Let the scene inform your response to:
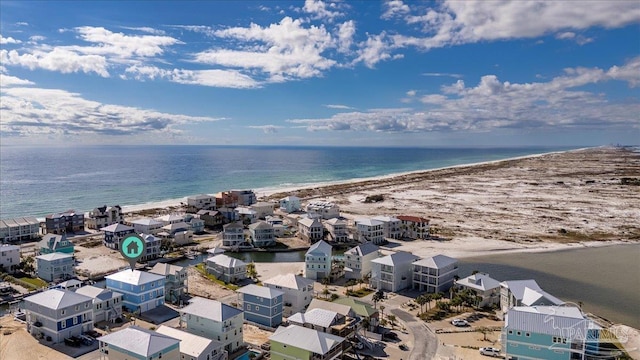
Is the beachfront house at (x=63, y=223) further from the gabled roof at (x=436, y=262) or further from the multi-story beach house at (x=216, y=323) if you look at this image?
the gabled roof at (x=436, y=262)

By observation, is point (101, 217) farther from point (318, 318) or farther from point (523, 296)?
point (523, 296)

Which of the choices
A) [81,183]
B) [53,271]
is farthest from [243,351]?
[81,183]

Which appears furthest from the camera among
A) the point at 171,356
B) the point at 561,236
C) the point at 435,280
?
the point at 561,236

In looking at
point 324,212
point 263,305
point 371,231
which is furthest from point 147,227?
point 263,305

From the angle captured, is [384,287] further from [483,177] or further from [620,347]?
[483,177]

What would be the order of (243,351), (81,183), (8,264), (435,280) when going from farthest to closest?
(81,183) < (8,264) < (435,280) < (243,351)

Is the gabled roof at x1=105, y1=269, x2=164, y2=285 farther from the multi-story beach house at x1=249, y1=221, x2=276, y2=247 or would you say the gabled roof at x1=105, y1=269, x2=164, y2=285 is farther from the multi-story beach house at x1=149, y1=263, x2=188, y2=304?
the multi-story beach house at x1=249, y1=221, x2=276, y2=247

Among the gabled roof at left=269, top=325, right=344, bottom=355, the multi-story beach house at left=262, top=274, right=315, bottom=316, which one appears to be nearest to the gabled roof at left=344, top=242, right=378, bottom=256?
the multi-story beach house at left=262, top=274, right=315, bottom=316

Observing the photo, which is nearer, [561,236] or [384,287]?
[384,287]

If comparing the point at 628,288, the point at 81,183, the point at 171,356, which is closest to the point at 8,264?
the point at 171,356
